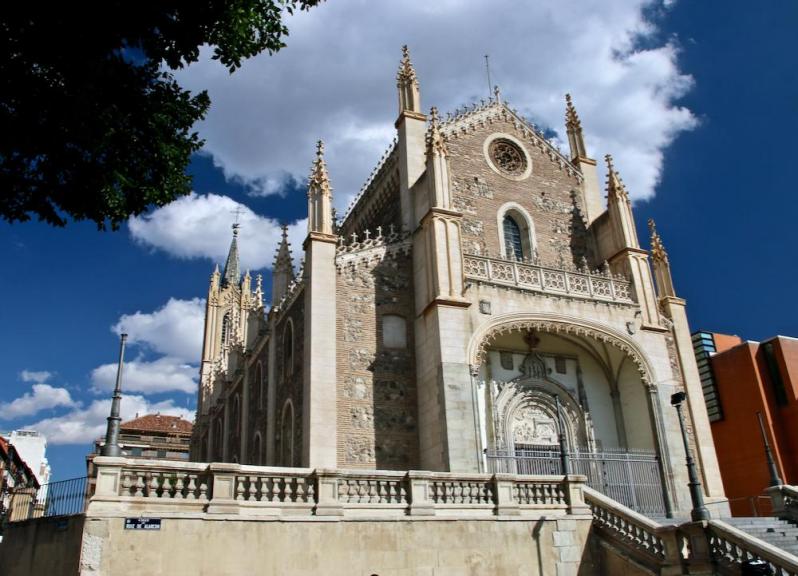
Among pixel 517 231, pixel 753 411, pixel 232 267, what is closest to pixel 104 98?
pixel 517 231

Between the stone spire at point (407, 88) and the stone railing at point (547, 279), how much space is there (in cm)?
700

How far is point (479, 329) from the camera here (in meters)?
20.4

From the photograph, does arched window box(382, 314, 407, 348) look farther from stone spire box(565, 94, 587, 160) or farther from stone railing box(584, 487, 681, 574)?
stone spire box(565, 94, 587, 160)

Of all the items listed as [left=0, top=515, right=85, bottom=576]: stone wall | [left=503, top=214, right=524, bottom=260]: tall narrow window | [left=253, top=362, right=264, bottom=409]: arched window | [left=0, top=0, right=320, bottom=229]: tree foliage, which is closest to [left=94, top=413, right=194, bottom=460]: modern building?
[left=253, top=362, right=264, bottom=409]: arched window

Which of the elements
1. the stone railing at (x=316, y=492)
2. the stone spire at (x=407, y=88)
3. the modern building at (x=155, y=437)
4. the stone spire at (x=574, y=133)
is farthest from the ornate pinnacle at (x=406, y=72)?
the modern building at (x=155, y=437)

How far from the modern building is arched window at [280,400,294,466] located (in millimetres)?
41325

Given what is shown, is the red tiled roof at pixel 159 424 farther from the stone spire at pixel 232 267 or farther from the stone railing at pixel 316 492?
the stone railing at pixel 316 492

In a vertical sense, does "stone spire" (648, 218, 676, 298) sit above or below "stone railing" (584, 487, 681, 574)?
above

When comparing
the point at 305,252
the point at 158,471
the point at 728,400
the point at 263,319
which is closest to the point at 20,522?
the point at 158,471

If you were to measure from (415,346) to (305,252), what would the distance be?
4433mm

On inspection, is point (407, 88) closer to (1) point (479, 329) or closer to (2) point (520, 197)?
(2) point (520, 197)

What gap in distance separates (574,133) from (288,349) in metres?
15.4

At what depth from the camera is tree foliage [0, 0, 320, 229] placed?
910 centimetres

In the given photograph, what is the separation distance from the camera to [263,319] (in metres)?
28.3
